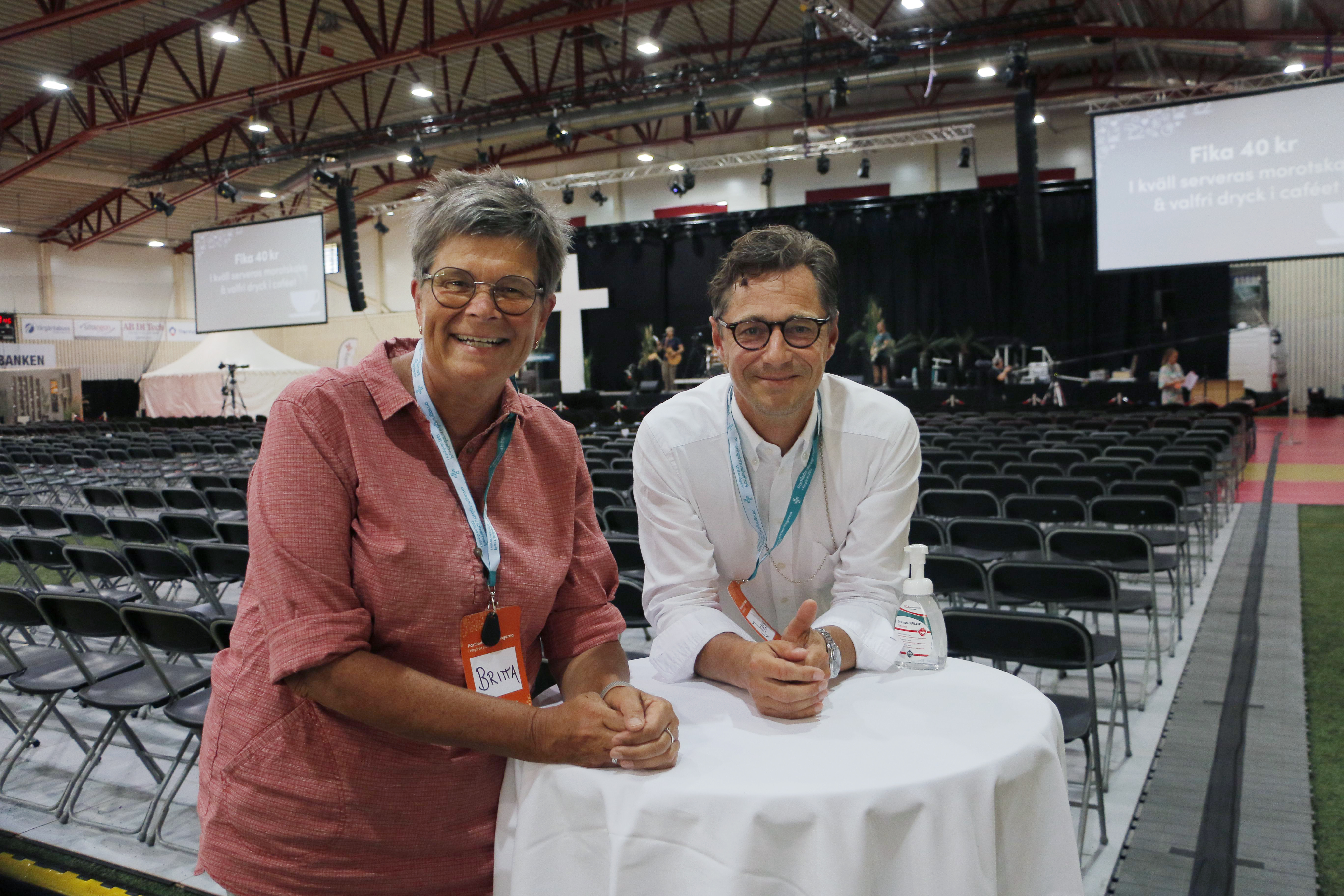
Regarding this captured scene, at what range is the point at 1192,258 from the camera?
10.3 metres

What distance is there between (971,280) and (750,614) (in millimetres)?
17882

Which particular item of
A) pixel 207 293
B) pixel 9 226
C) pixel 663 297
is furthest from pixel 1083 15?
pixel 9 226

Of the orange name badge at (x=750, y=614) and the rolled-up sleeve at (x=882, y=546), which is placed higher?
the rolled-up sleeve at (x=882, y=546)

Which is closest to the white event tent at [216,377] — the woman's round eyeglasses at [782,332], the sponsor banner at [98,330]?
the sponsor banner at [98,330]

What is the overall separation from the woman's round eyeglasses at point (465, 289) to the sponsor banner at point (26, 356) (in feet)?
80.4

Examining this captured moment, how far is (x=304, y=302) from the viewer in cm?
1577

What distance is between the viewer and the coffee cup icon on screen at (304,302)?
51.3 feet

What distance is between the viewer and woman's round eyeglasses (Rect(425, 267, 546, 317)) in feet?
3.87

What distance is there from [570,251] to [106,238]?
26304 millimetres

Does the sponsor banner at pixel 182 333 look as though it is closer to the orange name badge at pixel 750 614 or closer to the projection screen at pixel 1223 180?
the projection screen at pixel 1223 180

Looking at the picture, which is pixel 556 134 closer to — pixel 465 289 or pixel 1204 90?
pixel 1204 90

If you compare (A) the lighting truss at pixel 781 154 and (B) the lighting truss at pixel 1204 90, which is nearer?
(B) the lighting truss at pixel 1204 90

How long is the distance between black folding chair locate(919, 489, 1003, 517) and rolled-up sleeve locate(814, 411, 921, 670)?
3.26 meters

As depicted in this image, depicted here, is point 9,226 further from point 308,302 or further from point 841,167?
point 841,167
